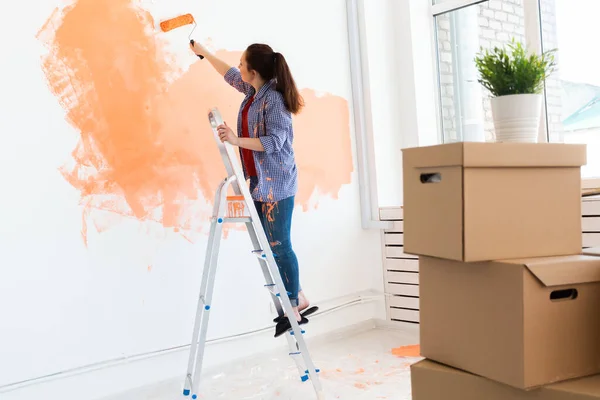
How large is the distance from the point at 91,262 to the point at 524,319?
1799mm

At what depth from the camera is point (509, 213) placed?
4.67 ft

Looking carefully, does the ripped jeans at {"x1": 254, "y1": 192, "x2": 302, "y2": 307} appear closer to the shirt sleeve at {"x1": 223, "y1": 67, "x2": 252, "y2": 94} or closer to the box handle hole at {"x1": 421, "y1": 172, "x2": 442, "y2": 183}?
the shirt sleeve at {"x1": 223, "y1": 67, "x2": 252, "y2": 94}

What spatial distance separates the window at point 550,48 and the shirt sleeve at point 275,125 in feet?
3.78

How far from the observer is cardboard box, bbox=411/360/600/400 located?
4.25 ft

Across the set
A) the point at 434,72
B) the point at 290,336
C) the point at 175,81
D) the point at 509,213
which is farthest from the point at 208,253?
the point at 434,72

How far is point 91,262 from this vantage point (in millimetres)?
2502

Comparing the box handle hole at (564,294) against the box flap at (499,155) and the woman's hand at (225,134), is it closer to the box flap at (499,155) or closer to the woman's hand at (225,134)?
the box flap at (499,155)

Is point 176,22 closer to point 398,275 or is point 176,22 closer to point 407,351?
point 398,275

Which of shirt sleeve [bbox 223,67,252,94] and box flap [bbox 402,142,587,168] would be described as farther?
shirt sleeve [bbox 223,67,252,94]

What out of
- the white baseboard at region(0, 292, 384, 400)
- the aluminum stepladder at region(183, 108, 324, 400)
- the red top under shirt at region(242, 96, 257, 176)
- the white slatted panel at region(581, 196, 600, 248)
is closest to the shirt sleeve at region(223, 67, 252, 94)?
the red top under shirt at region(242, 96, 257, 176)

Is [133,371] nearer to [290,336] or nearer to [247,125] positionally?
[290,336]

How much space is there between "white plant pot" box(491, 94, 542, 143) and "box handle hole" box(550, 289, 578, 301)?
15.1 inches

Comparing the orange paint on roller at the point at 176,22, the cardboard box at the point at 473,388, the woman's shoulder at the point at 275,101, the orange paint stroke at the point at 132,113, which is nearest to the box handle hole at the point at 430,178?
the cardboard box at the point at 473,388

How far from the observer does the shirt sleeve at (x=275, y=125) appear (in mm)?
2455
